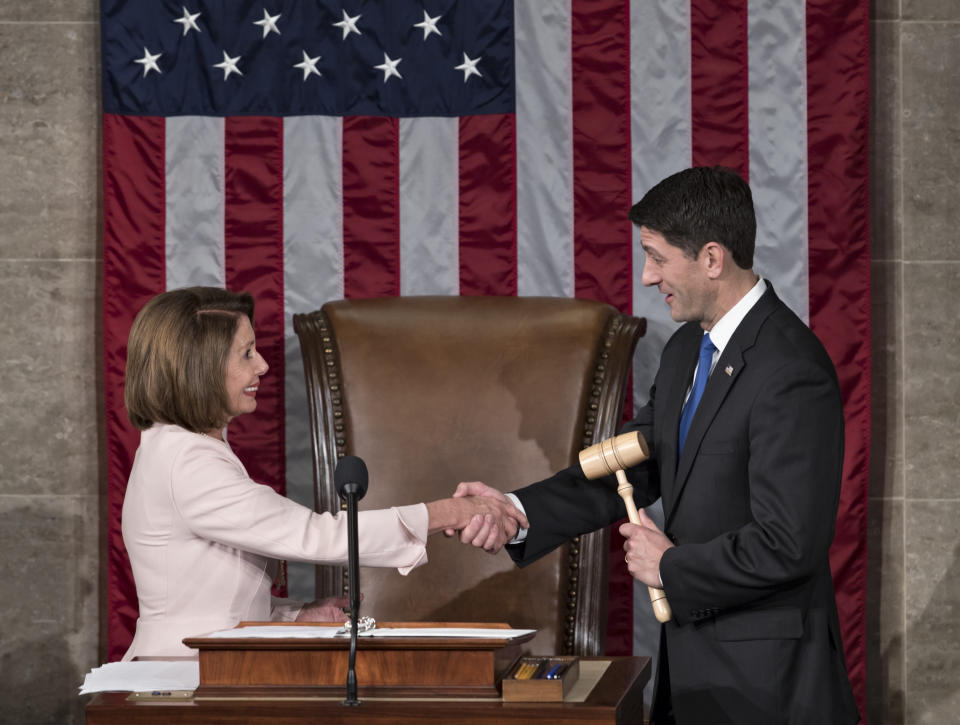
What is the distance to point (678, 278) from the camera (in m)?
2.72

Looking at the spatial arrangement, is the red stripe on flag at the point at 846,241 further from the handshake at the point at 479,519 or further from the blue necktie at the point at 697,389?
the handshake at the point at 479,519

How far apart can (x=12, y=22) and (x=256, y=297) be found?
4.20 ft

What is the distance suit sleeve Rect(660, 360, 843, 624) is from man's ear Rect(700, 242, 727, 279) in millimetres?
305

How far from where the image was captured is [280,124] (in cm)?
403

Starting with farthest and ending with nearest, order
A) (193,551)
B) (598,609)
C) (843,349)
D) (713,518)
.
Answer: (843,349) < (598,609) < (193,551) < (713,518)

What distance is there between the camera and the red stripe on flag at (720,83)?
3963mm

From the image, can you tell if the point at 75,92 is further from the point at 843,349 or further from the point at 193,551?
the point at 843,349

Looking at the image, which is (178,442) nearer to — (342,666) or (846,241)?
(342,666)

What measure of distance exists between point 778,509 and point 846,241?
1.79 meters

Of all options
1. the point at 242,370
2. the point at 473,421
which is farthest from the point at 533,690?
the point at 473,421

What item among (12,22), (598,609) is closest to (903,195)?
(598,609)

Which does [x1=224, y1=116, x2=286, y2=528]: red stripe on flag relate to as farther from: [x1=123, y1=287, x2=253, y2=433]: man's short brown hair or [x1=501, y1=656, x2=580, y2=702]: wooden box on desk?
[x1=501, y1=656, x2=580, y2=702]: wooden box on desk

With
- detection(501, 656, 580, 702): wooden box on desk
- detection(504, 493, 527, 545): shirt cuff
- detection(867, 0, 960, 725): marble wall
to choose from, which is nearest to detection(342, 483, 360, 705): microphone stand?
detection(501, 656, 580, 702): wooden box on desk

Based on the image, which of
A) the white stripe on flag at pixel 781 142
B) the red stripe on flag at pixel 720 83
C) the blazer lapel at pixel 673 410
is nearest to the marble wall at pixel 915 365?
the white stripe on flag at pixel 781 142
